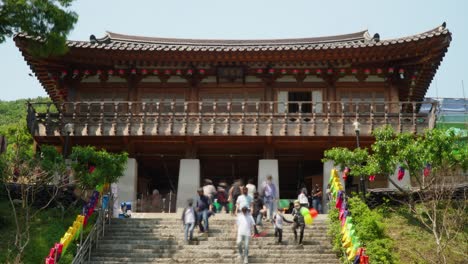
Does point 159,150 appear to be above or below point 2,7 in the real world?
below

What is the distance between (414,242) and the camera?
16.3 metres

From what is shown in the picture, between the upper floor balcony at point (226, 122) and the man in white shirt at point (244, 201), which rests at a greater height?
the upper floor balcony at point (226, 122)

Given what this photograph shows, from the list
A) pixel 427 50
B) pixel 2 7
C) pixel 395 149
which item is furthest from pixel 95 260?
pixel 427 50

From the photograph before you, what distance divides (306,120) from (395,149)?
6258 mm

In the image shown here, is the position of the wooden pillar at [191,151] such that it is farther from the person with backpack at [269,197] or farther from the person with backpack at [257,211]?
the person with backpack at [257,211]

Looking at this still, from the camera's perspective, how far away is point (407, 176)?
2355 centimetres

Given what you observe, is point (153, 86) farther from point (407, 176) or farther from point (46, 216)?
point (407, 176)

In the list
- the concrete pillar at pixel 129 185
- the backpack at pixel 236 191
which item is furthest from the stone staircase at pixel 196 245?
the concrete pillar at pixel 129 185

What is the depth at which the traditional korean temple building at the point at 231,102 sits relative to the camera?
77.3 ft

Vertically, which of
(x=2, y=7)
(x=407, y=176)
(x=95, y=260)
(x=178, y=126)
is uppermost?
(x=2, y=7)

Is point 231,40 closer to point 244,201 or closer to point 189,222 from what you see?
point 244,201

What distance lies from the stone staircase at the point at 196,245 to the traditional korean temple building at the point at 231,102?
19.9 feet

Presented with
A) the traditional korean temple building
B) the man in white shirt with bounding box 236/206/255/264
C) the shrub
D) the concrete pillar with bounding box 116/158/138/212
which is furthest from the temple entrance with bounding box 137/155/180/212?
the man in white shirt with bounding box 236/206/255/264

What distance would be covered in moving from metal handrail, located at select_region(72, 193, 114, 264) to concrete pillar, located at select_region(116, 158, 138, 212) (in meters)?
5.18
